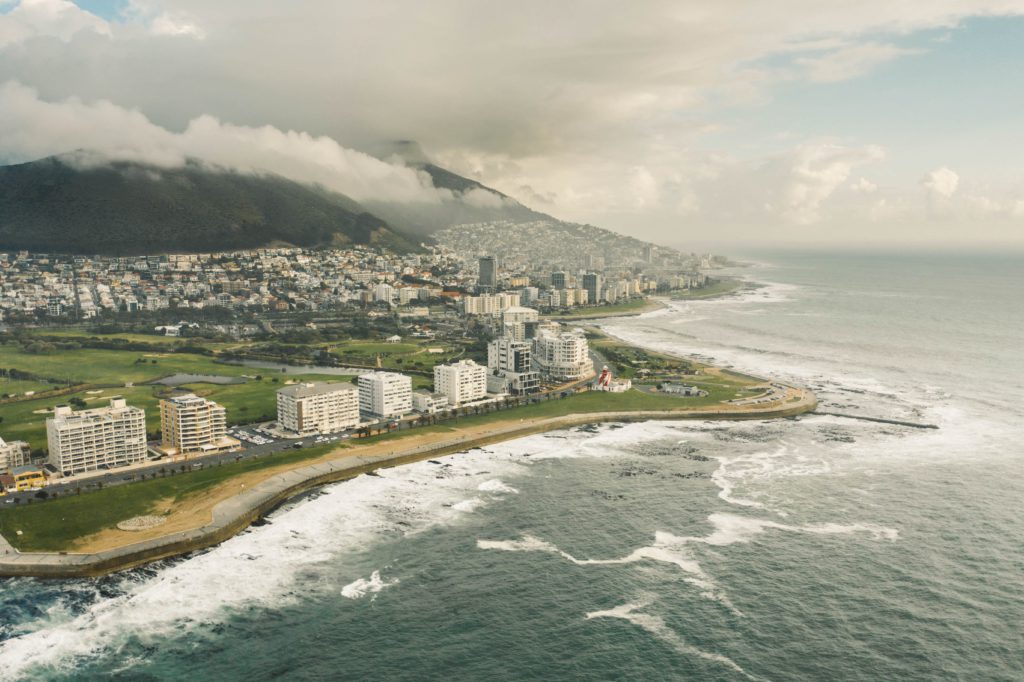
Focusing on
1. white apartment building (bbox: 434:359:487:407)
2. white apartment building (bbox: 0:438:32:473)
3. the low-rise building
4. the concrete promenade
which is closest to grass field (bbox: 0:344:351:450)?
white apartment building (bbox: 0:438:32:473)

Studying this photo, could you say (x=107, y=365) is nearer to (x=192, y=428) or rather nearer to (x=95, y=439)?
(x=192, y=428)

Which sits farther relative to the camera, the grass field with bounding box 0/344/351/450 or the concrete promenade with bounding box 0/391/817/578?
the grass field with bounding box 0/344/351/450

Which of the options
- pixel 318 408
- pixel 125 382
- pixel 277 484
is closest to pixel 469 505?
pixel 277 484

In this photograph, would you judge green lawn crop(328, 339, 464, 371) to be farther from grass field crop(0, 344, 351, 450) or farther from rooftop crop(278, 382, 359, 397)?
rooftop crop(278, 382, 359, 397)

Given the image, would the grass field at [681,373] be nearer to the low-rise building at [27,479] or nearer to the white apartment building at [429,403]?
the white apartment building at [429,403]

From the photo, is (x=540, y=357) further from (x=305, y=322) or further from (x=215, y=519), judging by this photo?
(x=305, y=322)

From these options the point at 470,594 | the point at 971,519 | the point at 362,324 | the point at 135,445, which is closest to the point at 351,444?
the point at 135,445
